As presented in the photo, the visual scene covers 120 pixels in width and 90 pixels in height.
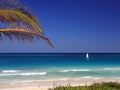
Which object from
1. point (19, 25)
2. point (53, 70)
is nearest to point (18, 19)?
point (19, 25)

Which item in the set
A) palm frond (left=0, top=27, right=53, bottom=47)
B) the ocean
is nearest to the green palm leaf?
palm frond (left=0, top=27, right=53, bottom=47)

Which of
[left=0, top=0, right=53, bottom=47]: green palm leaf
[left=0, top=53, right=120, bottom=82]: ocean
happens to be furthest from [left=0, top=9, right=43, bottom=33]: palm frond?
[left=0, top=53, right=120, bottom=82]: ocean

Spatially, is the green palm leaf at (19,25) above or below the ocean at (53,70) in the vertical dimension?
below

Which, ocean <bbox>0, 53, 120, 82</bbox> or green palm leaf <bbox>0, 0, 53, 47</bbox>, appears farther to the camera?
ocean <bbox>0, 53, 120, 82</bbox>

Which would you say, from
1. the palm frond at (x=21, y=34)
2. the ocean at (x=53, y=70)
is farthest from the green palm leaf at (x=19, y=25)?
the ocean at (x=53, y=70)

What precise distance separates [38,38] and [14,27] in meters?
0.47

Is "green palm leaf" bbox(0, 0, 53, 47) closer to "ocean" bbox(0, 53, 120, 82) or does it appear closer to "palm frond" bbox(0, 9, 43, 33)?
"palm frond" bbox(0, 9, 43, 33)

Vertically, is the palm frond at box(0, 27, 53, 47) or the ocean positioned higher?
the ocean

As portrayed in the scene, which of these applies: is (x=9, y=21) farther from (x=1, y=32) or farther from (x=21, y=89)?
(x=21, y=89)

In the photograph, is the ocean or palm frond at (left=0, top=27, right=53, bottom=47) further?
the ocean

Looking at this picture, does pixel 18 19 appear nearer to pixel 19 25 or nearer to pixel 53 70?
pixel 19 25

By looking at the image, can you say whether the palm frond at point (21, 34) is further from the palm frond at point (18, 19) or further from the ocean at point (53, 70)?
the ocean at point (53, 70)

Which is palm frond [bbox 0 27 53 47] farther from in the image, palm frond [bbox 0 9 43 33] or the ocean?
the ocean

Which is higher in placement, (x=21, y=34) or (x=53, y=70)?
(x=53, y=70)
